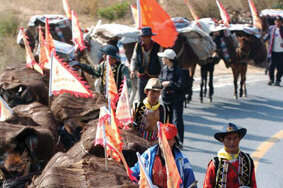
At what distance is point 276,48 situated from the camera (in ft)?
61.6

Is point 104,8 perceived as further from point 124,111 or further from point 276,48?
point 124,111

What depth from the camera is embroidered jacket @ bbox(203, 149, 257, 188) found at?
572 centimetres

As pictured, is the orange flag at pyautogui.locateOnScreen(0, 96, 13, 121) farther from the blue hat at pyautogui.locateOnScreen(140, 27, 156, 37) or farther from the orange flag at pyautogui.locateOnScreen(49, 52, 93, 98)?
the blue hat at pyautogui.locateOnScreen(140, 27, 156, 37)

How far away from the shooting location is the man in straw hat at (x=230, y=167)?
18.8 feet

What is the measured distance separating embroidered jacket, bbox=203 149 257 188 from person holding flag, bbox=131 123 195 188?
0.20 metres

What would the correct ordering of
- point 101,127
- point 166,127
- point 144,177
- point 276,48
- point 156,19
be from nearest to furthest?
point 144,177
point 166,127
point 101,127
point 156,19
point 276,48

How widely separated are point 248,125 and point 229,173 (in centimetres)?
755

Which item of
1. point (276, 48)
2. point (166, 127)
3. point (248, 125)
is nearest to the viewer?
point (166, 127)

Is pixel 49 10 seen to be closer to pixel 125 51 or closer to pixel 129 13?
pixel 129 13

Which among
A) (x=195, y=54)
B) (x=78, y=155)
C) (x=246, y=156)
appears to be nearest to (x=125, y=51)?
(x=195, y=54)

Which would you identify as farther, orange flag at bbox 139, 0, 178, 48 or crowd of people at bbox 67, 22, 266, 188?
orange flag at bbox 139, 0, 178, 48

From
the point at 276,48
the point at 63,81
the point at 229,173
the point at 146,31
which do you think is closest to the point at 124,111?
the point at 63,81

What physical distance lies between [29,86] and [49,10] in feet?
60.9

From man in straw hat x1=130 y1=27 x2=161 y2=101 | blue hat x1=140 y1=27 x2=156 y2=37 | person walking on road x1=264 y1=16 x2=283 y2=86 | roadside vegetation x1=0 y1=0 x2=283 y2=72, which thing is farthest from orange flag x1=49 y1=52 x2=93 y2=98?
roadside vegetation x1=0 y1=0 x2=283 y2=72
